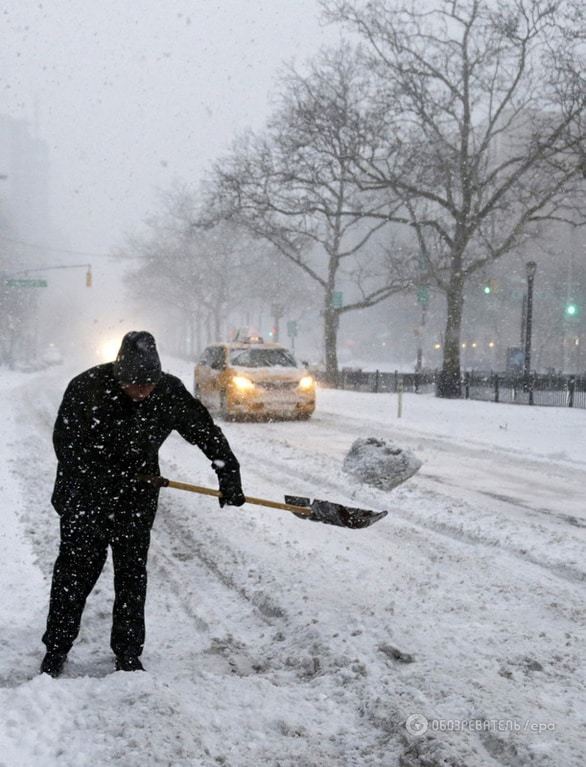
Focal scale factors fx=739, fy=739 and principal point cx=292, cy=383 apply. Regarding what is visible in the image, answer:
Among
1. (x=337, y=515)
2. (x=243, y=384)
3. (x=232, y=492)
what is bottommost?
(x=337, y=515)

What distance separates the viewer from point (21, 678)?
11.5 feet

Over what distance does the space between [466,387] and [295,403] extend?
10038 mm

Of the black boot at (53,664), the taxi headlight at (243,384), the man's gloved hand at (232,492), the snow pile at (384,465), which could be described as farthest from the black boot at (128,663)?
the taxi headlight at (243,384)

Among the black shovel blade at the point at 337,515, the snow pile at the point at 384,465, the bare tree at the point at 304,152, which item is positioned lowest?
the snow pile at the point at 384,465

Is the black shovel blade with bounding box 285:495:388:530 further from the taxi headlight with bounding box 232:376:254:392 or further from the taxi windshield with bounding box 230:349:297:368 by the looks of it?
the taxi windshield with bounding box 230:349:297:368

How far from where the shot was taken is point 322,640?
3912 millimetres

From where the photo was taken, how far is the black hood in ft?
11.4

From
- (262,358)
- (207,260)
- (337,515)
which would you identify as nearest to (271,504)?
(337,515)

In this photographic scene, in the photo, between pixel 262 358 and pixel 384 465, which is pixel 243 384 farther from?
pixel 384 465

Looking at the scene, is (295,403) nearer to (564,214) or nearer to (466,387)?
(466,387)

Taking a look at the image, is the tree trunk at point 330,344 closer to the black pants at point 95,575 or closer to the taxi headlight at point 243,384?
the taxi headlight at point 243,384

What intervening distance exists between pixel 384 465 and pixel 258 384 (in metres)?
7.31

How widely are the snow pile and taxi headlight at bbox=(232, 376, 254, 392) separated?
22.2 ft

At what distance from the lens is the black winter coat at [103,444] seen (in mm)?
3557
